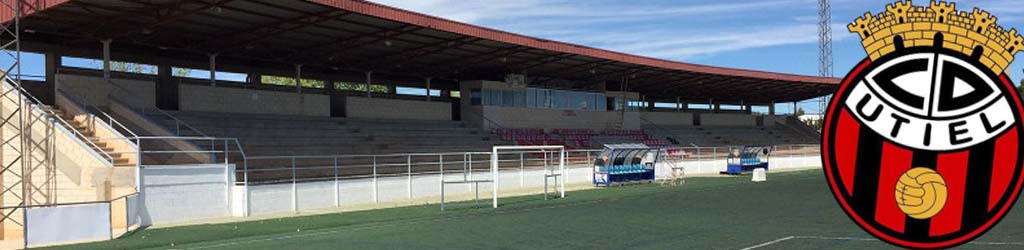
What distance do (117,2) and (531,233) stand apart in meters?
14.6

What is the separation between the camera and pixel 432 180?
29797 millimetres

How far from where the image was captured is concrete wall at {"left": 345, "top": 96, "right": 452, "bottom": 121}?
125 ft

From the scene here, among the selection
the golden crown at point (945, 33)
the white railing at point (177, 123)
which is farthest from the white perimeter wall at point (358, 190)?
the golden crown at point (945, 33)

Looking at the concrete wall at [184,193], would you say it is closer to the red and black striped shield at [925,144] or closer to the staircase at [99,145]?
the staircase at [99,145]

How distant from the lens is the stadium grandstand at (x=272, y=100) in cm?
2127

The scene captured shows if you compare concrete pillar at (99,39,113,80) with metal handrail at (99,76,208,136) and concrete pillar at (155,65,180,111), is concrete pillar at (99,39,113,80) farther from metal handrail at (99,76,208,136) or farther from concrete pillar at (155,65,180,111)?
concrete pillar at (155,65,180,111)

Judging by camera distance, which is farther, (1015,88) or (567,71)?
(567,71)

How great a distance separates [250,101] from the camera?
33344 mm

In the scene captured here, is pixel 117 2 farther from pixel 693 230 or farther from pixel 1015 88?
pixel 1015 88

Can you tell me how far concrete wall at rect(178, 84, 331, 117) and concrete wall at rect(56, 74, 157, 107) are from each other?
1409mm

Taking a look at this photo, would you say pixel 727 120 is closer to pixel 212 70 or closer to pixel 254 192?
pixel 212 70

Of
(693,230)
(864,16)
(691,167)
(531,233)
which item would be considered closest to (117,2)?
(531,233)

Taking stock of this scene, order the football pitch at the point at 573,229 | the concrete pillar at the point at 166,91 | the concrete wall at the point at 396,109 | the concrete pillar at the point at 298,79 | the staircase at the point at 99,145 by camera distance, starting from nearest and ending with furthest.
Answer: the football pitch at the point at 573,229, the staircase at the point at 99,145, the concrete pillar at the point at 166,91, the concrete pillar at the point at 298,79, the concrete wall at the point at 396,109

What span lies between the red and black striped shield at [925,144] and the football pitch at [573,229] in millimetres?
8793
